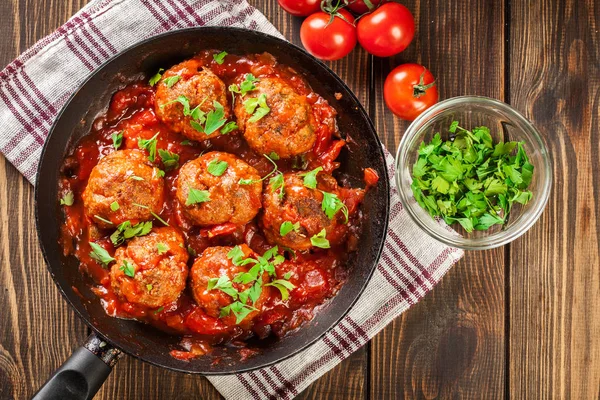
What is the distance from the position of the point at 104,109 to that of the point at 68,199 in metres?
0.51

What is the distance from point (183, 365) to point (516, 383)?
6.50 ft

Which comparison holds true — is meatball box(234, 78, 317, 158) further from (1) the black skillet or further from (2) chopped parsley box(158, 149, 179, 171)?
(2) chopped parsley box(158, 149, 179, 171)

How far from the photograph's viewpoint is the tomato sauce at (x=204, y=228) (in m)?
3.24

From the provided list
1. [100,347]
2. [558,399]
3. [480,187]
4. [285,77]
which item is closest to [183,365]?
[100,347]

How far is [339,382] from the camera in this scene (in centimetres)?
374

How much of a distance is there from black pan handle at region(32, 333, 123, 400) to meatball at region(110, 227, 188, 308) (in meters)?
0.32

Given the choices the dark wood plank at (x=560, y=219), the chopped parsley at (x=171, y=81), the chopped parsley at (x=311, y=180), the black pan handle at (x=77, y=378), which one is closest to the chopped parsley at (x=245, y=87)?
the chopped parsley at (x=171, y=81)

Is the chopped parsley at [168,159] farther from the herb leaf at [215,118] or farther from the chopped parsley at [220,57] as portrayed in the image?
the chopped parsley at [220,57]

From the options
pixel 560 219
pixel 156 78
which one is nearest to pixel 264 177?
pixel 156 78

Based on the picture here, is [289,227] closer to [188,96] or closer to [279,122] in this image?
[279,122]

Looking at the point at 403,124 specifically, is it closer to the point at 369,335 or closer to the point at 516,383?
the point at 369,335

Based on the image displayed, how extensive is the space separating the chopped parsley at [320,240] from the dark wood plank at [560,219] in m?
1.29

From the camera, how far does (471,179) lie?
3.36 m

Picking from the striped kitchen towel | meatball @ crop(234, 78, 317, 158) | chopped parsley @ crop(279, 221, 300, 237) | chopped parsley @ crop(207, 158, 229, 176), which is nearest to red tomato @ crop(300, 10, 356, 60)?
the striped kitchen towel
